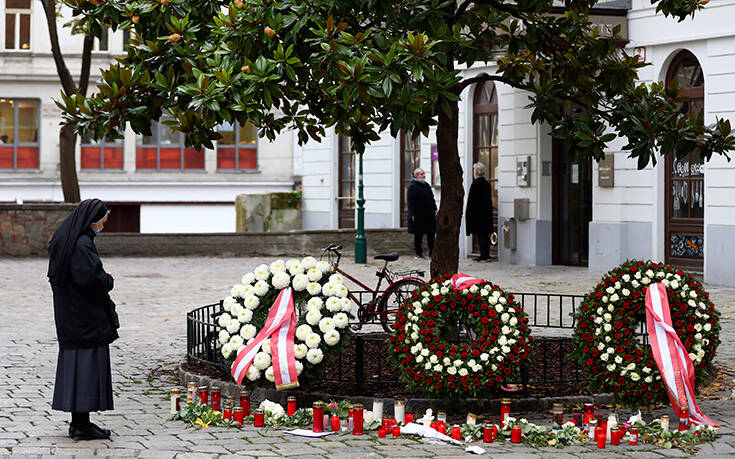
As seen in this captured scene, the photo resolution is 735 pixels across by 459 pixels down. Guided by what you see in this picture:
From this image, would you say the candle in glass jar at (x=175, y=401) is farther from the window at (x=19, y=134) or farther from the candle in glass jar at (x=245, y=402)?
the window at (x=19, y=134)

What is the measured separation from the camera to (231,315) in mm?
9188

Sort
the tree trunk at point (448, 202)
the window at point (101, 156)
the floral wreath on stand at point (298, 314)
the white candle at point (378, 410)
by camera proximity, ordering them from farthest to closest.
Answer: the window at point (101, 156) → the tree trunk at point (448, 202) → the floral wreath on stand at point (298, 314) → the white candle at point (378, 410)

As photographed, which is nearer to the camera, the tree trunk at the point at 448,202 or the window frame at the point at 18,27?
the tree trunk at the point at 448,202

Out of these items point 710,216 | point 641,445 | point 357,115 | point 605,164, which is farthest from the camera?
point 605,164

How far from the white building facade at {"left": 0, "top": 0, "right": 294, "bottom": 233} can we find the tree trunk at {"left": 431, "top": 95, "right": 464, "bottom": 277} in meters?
33.8

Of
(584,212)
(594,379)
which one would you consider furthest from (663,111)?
(584,212)

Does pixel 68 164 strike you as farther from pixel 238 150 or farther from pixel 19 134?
pixel 238 150

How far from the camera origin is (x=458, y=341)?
872 cm

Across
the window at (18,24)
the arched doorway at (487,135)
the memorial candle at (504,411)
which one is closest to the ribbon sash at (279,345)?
the memorial candle at (504,411)

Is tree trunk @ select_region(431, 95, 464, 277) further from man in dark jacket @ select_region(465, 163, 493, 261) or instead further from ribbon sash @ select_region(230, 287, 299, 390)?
man in dark jacket @ select_region(465, 163, 493, 261)

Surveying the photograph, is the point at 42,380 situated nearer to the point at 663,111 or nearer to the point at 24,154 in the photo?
the point at 663,111

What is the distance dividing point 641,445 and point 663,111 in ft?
11.3

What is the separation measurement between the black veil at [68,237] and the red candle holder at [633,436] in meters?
3.79

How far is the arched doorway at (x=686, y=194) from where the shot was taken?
63.2ft
